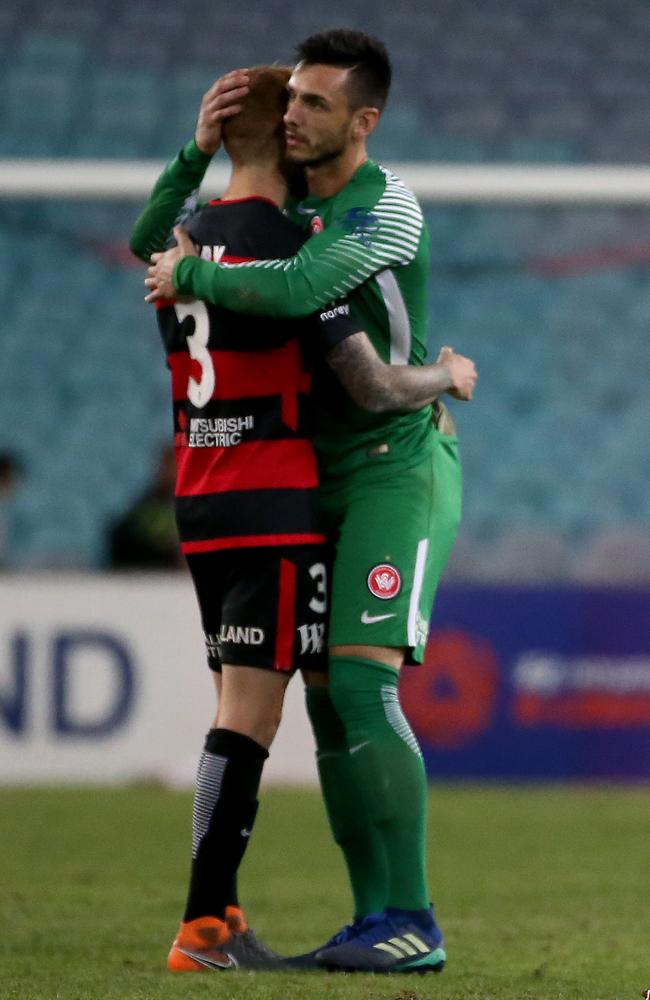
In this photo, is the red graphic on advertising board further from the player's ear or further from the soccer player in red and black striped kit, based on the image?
the player's ear

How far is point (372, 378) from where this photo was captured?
3.61m

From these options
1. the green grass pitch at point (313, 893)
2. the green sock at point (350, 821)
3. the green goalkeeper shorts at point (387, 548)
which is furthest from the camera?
the green sock at point (350, 821)

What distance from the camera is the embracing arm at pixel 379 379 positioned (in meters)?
3.61

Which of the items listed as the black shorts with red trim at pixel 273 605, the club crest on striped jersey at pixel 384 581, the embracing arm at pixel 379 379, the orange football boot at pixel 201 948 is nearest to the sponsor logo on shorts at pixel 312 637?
the black shorts with red trim at pixel 273 605

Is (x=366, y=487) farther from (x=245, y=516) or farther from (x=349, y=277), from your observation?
(x=349, y=277)

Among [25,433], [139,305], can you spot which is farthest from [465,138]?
[25,433]

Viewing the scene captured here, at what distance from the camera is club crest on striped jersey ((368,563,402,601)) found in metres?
3.66

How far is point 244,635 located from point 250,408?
437 millimetres

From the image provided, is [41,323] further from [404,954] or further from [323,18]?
[404,954]

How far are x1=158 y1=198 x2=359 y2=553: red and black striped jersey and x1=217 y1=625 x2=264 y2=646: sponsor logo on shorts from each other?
159 millimetres

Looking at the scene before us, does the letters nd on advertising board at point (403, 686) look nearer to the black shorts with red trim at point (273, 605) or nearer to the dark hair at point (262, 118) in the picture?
the black shorts with red trim at point (273, 605)

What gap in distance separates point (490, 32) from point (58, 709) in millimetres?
6315

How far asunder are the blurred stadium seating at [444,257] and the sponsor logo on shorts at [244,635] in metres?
6.17

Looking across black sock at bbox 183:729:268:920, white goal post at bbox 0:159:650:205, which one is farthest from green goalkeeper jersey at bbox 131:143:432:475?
white goal post at bbox 0:159:650:205
